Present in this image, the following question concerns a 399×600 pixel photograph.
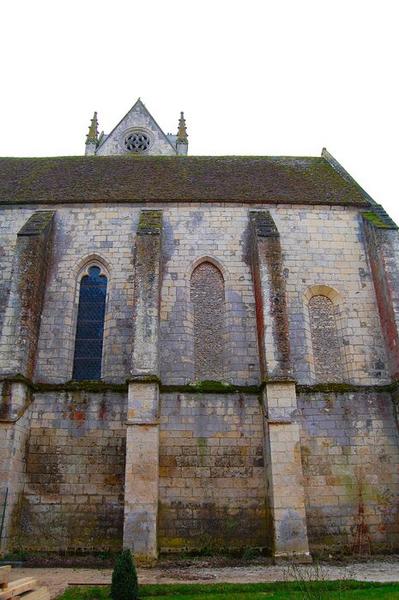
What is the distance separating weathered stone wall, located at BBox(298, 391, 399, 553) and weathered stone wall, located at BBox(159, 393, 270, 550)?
4.36 feet

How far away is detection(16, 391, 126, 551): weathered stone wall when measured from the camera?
39.7 ft

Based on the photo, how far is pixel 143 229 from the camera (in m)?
14.5

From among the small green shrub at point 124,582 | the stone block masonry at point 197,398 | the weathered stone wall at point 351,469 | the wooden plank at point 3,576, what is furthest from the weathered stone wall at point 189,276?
the wooden plank at point 3,576

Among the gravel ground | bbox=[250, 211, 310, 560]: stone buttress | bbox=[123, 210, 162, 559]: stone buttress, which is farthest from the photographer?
bbox=[250, 211, 310, 560]: stone buttress

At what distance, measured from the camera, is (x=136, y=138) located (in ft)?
108

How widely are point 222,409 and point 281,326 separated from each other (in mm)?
2713

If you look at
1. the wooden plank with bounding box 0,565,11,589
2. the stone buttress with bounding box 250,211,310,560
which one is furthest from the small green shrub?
the stone buttress with bounding box 250,211,310,560

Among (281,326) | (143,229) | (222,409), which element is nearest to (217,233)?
(143,229)

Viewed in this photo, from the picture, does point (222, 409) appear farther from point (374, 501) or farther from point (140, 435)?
point (374, 501)

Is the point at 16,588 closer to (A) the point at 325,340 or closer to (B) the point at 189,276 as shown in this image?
(B) the point at 189,276

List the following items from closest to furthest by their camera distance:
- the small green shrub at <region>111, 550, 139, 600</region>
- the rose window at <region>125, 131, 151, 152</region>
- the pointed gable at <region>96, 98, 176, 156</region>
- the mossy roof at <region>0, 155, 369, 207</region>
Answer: the small green shrub at <region>111, 550, 139, 600</region> < the mossy roof at <region>0, 155, 369, 207</region> < the pointed gable at <region>96, 98, 176, 156</region> < the rose window at <region>125, 131, 151, 152</region>

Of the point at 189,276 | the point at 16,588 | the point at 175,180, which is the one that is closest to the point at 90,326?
the point at 189,276

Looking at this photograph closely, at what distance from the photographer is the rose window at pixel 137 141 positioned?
32656mm

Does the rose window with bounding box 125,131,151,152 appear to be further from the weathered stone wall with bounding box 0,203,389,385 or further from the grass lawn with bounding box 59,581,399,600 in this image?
the grass lawn with bounding box 59,581,399,600
